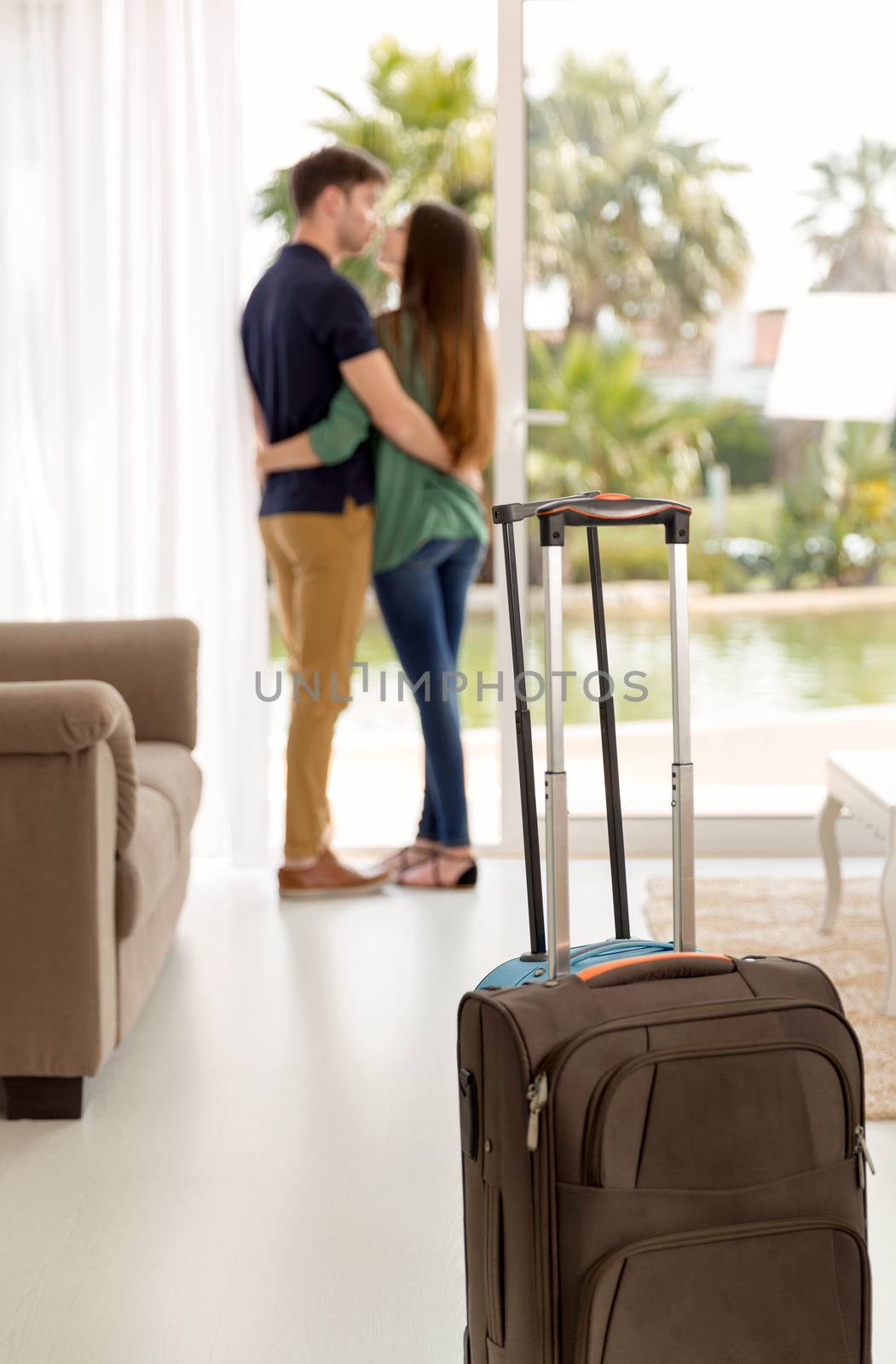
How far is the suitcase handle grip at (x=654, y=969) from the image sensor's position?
124 centimetres

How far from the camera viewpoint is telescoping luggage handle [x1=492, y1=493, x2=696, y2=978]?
1.26 m

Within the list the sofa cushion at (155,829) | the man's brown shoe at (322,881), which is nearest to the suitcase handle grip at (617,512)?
the sofa cushion at (155,829)

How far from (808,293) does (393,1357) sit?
3.18 metres

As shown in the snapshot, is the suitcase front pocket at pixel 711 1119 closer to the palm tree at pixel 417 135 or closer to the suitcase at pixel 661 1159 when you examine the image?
the suitcase at pixel 661 1159

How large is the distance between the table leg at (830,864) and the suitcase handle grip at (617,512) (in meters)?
1.81

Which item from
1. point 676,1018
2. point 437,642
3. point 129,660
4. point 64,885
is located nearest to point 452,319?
point 437,642

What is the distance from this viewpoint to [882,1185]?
73.5 inches

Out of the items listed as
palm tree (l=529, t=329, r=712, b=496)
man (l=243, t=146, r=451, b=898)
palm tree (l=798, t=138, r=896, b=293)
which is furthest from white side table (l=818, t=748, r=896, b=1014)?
palm tree (l=798, t=138, r=896, b=293)

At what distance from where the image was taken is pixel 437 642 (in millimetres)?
3514

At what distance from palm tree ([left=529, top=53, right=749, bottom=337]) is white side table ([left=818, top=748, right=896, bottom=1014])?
59.2 inches

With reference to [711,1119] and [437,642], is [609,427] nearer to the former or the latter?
[437,642]

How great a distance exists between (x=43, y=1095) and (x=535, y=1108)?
1208mm

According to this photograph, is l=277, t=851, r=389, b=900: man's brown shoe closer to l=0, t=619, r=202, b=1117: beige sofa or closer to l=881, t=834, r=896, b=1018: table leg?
l=0, t=619, r=202, b=1117: beige sofa

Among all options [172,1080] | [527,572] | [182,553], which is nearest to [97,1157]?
[172,1080]
